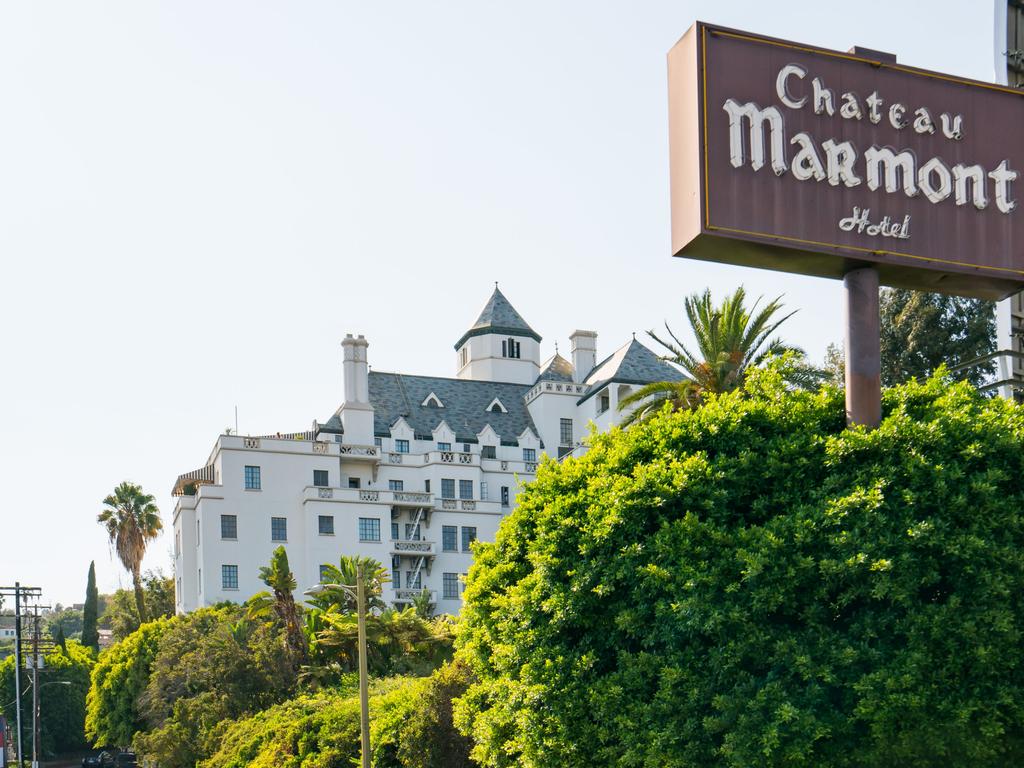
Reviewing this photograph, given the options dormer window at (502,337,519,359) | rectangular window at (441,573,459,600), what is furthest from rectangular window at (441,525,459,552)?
dormer window at (502,337,519,359)

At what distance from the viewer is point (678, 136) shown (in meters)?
16.0

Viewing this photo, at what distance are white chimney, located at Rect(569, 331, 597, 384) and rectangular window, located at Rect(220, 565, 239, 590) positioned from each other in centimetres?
3164

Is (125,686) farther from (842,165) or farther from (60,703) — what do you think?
(842,165)

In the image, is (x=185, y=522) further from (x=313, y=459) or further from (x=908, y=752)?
(x=908, y=752)

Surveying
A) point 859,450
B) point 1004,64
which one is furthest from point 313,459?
point 859,450

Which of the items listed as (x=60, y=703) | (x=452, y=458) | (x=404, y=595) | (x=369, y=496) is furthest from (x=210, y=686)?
(x=60, y=703)

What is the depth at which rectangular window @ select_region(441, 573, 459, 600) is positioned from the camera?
8294 cm

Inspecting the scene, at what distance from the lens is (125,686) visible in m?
67.2

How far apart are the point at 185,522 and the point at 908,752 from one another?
70626mm

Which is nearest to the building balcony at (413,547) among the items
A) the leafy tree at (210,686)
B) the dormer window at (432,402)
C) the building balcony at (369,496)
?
the building balcony at (369,496)

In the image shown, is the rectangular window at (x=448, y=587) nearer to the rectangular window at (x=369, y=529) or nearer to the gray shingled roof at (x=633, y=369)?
the rectangular window at (x=369, y=529)

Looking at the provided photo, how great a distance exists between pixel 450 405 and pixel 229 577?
24.4 m

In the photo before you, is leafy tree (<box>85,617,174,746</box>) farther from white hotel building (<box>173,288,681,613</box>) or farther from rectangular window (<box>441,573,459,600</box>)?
rectangular window (<box>441,573,459,600</box>)

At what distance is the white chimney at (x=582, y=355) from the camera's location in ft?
313
